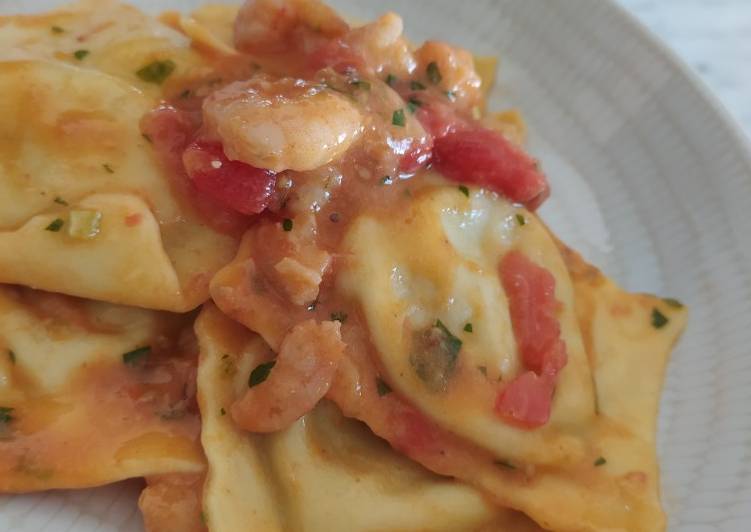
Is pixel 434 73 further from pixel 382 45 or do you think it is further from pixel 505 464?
pixel 505 464

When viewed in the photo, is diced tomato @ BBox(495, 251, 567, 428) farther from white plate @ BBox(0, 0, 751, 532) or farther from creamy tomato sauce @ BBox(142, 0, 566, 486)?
white plate @ BBox(0, 0, 751, 532)

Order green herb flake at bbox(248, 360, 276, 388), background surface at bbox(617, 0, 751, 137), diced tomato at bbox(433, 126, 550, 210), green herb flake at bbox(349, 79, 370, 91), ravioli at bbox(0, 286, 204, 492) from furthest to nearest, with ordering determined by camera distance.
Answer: background surface at bbox(617, 0, 751, 137), diced tomato at bbox(433, 126, 550, 210), green herb flake at bbox(349, 79, 370, 91), green herb flake at bbox(248, 360, 276, 388), ravioli at bbox(0, 286, 204, 492)

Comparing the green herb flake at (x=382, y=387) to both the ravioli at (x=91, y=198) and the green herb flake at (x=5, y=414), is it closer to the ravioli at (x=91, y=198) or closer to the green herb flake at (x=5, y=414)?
the ravioli at (x=91, y=198)

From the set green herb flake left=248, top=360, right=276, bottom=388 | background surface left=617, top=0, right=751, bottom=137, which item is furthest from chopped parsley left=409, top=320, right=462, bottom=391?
background surface left=617, top=0, right=751, bottom=137

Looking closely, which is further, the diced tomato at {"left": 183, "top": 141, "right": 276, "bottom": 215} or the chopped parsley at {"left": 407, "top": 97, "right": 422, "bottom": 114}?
the chopped parsley at {"left": 407, "top": 97, "right": 422, "bottom": 114}

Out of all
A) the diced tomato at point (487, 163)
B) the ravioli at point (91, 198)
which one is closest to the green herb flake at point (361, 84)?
the diced tomato at point (487, 163)

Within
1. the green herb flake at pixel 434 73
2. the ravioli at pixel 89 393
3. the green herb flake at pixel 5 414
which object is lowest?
the green herb flake at pixel 5 414
